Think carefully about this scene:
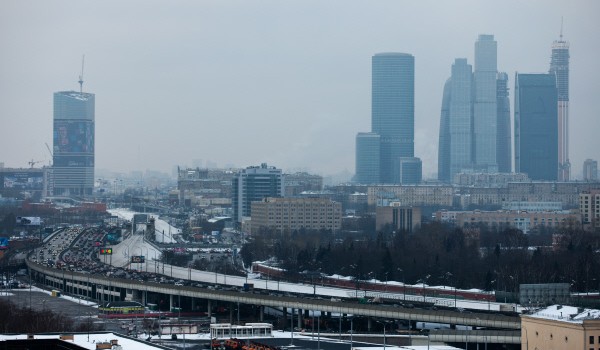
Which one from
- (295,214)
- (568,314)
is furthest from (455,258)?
(295,214)

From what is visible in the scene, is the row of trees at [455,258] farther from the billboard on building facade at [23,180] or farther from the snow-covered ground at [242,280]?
the billboard on building facade at [23,180]

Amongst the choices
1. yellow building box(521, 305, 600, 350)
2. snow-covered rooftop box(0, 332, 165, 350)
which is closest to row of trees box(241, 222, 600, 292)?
yellow building box(521, 305, 600, 350)

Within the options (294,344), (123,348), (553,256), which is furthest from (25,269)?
(123,348)

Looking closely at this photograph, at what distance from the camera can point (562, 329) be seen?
3088 centimetres

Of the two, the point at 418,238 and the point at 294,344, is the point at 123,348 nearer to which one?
the point at 294,344

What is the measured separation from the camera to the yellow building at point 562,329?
3008 cm

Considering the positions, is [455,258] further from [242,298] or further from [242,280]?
[242,298]

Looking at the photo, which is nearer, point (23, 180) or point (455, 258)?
point (455, 258)

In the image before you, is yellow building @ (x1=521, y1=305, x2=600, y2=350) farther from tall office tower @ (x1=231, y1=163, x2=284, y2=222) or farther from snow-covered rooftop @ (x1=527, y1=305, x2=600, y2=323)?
tall office tower @ (x1=231, y1=163, x2=284, y2=222)

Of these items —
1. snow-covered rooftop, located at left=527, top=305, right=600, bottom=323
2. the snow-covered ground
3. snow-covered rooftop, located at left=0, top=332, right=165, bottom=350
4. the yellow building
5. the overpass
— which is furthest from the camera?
the snow-covered ground

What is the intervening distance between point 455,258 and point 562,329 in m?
37.4

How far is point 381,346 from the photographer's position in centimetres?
A: 3447

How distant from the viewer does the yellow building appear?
1184 inches

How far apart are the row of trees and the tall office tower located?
113 ft
